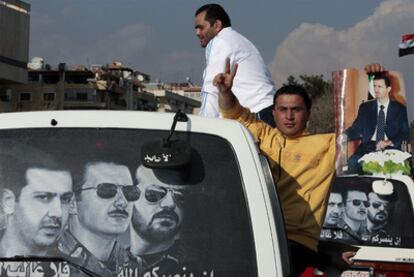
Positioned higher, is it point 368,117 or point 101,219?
point 368,117

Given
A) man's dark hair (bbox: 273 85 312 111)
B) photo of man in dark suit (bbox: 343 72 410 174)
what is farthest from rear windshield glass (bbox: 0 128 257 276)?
photo of man in dark suit (bbox: 343 72 410 174)

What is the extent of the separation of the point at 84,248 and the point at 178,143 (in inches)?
20.5

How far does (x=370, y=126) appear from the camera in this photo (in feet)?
35.0

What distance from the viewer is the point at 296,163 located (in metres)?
4.60

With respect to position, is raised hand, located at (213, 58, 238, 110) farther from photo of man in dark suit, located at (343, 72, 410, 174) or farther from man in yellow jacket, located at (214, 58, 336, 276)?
photo of man in dark suit, located at (343, 72, 410, 174)

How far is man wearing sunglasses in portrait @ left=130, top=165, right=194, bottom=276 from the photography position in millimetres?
3281

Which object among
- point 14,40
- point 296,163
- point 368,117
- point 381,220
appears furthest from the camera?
point 14,40

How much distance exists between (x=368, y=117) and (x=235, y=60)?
518 centimetres

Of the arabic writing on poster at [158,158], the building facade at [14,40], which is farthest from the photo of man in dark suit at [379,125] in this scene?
the building facade at [14,40]

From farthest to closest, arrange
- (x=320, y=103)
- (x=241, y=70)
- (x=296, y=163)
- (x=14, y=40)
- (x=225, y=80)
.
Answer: (x=14, y=40), (x=320, y=103), (x=241, y=70), (x=296, y=163), (x=225, y=80)

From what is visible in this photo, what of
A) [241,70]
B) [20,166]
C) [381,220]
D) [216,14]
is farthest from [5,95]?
[20,166]

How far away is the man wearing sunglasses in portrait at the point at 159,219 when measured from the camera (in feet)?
10.8

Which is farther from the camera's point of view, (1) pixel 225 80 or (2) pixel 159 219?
(1) pixel 225 80

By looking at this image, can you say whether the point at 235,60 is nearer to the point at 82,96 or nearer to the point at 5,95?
the point at 5,95
